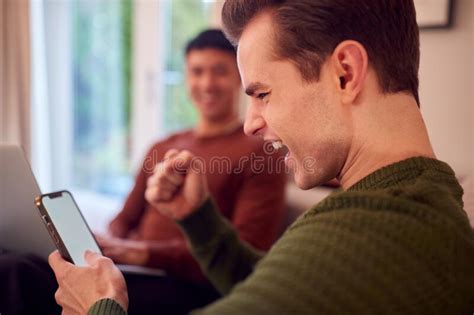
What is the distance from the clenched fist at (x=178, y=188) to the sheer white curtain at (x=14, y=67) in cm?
146

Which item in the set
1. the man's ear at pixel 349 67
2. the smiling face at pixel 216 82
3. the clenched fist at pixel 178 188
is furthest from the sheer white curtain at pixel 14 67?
the man's ear at pixel 349 67

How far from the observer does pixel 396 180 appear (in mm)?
595

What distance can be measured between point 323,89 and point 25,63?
6.59 ft

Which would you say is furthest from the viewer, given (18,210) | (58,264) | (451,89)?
(451,89)

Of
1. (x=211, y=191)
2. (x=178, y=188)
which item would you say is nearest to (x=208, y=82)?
(x=211, y=191)

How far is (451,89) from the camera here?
1338 mm

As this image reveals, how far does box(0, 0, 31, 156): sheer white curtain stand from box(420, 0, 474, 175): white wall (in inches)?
69.5

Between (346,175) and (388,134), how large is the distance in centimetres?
9

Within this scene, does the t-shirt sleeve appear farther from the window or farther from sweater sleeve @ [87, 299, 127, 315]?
the window

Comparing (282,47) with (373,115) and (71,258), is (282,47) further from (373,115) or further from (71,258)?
(71,258)

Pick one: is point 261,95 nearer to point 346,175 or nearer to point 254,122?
point 254,122

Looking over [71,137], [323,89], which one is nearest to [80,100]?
[71,137]

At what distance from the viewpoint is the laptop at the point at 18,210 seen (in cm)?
82

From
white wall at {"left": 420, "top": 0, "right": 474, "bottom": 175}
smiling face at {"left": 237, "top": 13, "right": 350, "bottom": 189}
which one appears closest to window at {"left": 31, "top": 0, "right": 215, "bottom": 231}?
white wall at {"left": 420, "top": 0, "right": 474, "bottom": 175}
